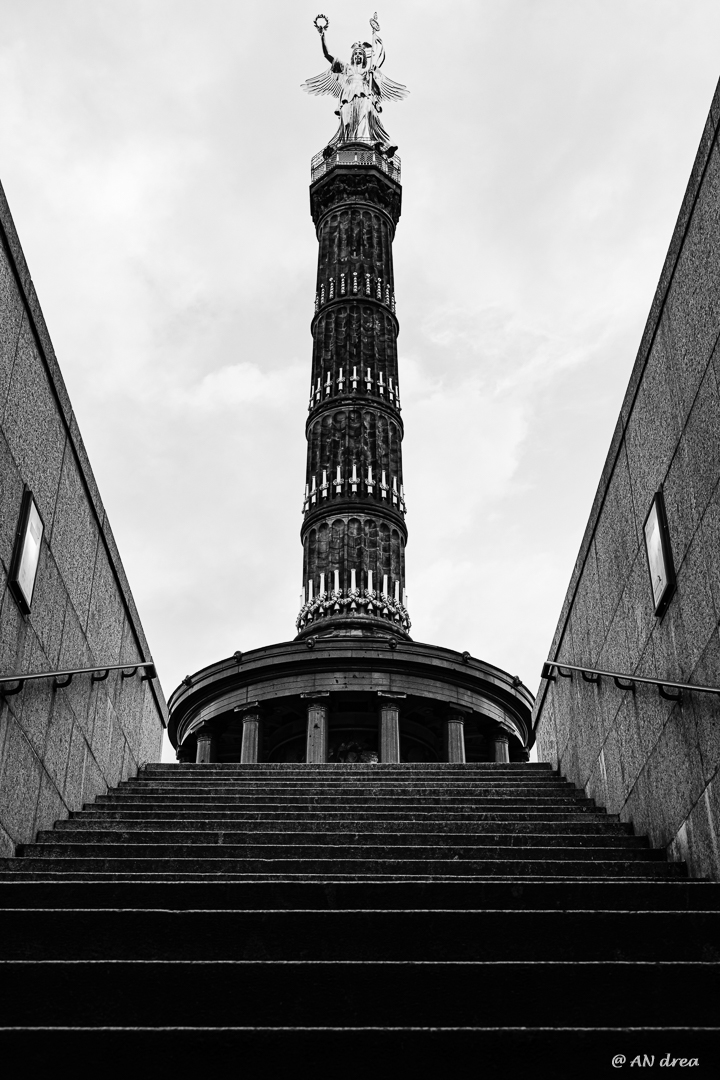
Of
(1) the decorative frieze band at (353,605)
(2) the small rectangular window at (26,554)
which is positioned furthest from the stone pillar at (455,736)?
(2) the small rectangular window at (26,554)

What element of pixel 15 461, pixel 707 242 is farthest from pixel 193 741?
pixel 707 242

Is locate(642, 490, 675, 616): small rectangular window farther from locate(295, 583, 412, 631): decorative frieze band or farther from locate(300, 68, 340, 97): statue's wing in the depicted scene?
locate(300, 68, 340, 97): statue's wing

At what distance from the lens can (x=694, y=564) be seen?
7.05 metres

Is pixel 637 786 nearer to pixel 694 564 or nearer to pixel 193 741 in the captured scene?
pixel 694 564

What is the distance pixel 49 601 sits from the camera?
8.36 m

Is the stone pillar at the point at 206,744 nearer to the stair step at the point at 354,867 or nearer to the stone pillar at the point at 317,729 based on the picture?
the stone pillar at the point at 317,729

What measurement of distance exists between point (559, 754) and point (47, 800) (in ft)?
17.4

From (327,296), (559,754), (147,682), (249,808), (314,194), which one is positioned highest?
(314,194)
